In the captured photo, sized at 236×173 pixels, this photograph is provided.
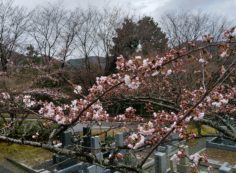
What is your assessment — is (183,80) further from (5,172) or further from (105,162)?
(105,162)

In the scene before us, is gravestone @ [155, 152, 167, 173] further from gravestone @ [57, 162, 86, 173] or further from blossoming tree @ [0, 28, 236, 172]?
gravestone @ [57, 162, 86, 173]

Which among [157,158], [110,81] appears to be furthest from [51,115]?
[157,158]

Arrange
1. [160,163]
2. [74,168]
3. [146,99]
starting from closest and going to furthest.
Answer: [146,99]
[160,163]
[74,168]

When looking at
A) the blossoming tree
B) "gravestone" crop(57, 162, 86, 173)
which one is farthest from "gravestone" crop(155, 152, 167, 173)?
"gravestone" crop(57, 162, 86, 173)

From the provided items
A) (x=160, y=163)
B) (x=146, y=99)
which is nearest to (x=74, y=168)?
(x=160, y=163)

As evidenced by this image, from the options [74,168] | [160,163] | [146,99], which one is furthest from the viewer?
[74,168]

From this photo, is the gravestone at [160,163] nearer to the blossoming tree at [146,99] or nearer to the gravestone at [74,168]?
the blossoming tree at [146,99]

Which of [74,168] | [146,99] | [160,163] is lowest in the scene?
[74,168]

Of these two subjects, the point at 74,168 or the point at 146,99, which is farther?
the point at 74,168

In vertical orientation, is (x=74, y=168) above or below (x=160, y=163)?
below

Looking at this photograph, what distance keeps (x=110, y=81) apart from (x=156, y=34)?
21.3 meters

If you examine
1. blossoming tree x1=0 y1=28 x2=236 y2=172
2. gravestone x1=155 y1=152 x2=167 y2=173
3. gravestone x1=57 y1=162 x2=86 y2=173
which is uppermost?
blossoming tree x1=0 y1=28 x2=236 y2=172

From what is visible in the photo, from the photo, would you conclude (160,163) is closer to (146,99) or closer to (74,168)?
(74,168)

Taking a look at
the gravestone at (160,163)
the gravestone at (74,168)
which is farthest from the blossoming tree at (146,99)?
the gravestone at (74,168)
